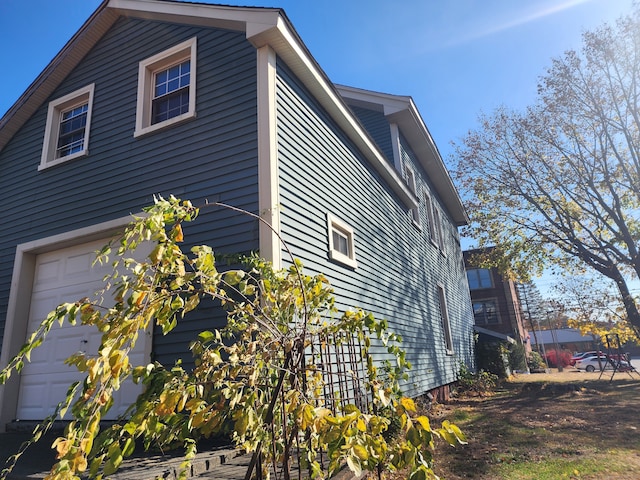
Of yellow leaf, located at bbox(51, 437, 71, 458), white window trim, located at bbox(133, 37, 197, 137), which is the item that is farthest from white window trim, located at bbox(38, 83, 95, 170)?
yellow leaf, located at bbox(51, 437, 71, 458)

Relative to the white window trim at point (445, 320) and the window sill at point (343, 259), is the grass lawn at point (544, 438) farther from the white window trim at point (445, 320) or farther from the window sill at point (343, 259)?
the window sill at point (343, 259)

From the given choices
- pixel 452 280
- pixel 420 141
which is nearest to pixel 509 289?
pixel 452 280

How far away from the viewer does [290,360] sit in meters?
2.34

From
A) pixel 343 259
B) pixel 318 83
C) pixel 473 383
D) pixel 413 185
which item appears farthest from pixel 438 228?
pixel 318 83

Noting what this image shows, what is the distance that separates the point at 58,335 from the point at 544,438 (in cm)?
766

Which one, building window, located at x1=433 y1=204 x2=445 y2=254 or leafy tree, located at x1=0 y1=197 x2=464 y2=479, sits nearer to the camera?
leafy tree, located at x1=0 y1=197 x2=464 y2=479

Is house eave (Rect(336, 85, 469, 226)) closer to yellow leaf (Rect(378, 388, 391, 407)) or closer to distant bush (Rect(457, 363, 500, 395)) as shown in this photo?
distant bush (Rect(457, 363, 500, 395))

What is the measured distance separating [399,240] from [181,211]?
8.54 meters

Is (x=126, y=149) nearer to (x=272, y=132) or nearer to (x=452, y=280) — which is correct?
(x=272, y=132)

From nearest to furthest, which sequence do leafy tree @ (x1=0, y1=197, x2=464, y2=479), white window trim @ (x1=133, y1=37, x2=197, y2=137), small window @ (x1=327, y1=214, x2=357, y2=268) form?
leafy tree @ (x1=0, y1=197, x2=464, y2=479)
white window trim @ (x1=133, y1=37, x2=197, y2=137)
small window @ (x1=327, y1=214, x2=357, y2=268)

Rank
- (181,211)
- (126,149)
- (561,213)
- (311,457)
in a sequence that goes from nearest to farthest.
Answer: (181,211) → (311,457) → (126,149) → (561,213)

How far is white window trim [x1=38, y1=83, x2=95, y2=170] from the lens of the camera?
6922 millimetres

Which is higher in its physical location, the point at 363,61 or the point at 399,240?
the point at 363,61

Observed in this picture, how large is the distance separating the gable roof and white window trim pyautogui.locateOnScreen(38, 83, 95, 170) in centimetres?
45
